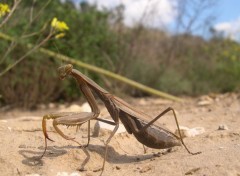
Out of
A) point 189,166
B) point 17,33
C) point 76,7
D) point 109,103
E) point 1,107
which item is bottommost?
point 1,107

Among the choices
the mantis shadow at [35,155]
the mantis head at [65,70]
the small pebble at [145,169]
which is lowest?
the small pebble at [145,169]

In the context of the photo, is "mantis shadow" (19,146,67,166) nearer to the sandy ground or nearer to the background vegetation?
the sandy ground

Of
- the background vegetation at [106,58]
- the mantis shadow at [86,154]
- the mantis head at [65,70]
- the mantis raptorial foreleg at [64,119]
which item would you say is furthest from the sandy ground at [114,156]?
the background vegetation at [106,58]

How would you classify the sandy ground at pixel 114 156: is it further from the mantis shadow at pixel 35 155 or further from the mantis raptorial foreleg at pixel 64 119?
the mantis raptorial foreleg at pixel 64 119

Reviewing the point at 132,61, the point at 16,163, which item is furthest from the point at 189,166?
the point at 132,61

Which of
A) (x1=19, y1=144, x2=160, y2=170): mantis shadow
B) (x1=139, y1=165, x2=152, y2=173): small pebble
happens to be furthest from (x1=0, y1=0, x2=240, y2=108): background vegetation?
(x1=139, y1=165, x2=152, y2=173): small pebble

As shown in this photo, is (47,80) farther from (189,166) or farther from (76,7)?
(189,166)

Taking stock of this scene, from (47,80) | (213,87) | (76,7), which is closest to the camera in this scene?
(47,80)

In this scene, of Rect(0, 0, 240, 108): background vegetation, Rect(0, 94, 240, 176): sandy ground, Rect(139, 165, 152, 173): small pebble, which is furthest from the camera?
Rect(0, 0, 240, 108): background vegetation
